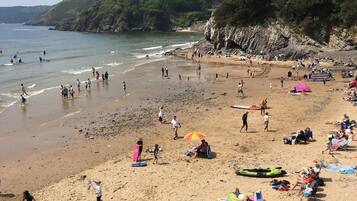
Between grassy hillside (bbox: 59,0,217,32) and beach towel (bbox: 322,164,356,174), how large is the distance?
153891 millimetres

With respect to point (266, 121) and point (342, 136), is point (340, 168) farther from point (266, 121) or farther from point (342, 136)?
point (266, 121)

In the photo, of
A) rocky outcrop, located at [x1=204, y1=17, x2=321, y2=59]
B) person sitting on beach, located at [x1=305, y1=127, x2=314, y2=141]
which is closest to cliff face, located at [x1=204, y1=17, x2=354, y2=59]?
rocky outcrop, located at [x1=204, y1=17, x2=321, y2=59]

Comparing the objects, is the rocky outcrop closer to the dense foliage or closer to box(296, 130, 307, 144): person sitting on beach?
the dense foliage

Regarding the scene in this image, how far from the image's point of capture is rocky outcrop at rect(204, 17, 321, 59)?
203 ft

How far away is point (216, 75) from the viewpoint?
52156 mm

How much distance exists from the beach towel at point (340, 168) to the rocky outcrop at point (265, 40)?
131 ft

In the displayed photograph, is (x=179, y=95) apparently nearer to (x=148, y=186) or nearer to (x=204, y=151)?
(x=204, y=151)

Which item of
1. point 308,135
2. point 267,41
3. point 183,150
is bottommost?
point 183,150

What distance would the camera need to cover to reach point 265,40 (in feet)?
221

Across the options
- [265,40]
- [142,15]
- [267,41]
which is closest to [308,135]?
[267,41]

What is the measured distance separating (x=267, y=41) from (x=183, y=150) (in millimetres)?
44202

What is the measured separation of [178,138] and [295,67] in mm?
31452

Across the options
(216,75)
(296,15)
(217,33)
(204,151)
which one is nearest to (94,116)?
(204,151)

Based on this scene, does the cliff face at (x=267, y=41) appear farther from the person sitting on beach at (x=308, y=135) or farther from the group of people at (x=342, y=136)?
the person sitting on beach at (x=308, y=135)
